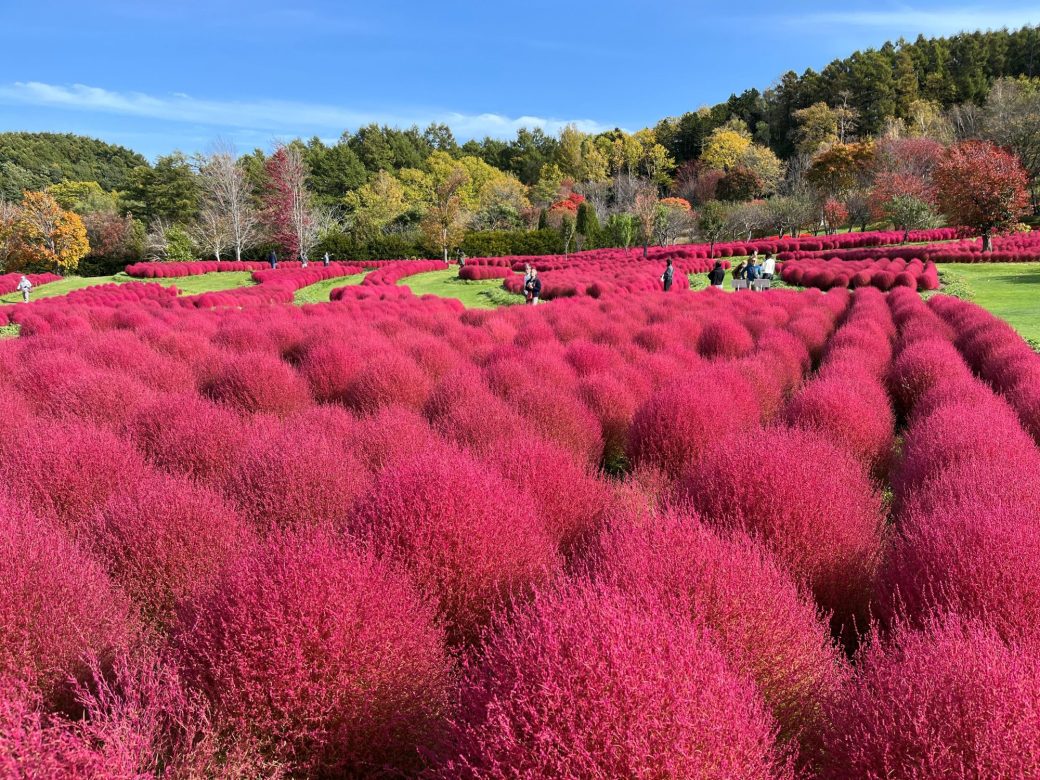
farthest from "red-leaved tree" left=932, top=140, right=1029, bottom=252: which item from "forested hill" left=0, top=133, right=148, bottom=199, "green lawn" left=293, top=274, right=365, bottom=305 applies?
"forested hill" left=0, top=133, right=148, bottom=199

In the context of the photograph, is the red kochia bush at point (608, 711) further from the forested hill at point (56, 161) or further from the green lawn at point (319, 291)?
Answer: the forested hill at point (56, 161)

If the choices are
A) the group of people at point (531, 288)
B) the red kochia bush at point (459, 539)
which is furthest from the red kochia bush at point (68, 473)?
the group of people at point (531, 288)

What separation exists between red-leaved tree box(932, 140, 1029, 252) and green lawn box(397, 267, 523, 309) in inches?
877

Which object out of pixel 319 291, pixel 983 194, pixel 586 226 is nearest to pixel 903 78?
pixel 586 226

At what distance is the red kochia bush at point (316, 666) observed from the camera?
2.17m

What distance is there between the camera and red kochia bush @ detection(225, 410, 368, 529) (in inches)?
145

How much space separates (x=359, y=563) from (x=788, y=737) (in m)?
1.73

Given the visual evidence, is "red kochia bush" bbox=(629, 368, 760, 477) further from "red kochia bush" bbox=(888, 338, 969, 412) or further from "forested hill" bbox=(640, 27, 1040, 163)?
"forested hill" bbox=(640, 27, 1040, 163)

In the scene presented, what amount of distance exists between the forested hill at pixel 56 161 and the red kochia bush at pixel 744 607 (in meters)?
84.1

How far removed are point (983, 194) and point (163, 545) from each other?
3609 cm

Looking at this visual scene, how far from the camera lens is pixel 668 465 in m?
5.17

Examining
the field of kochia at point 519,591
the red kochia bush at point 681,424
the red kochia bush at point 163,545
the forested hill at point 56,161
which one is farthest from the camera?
the forested hill at point 56,161

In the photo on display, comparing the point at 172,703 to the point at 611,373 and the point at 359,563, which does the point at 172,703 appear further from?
the point at 611,373

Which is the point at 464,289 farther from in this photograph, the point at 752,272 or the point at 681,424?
the point at 681,424
